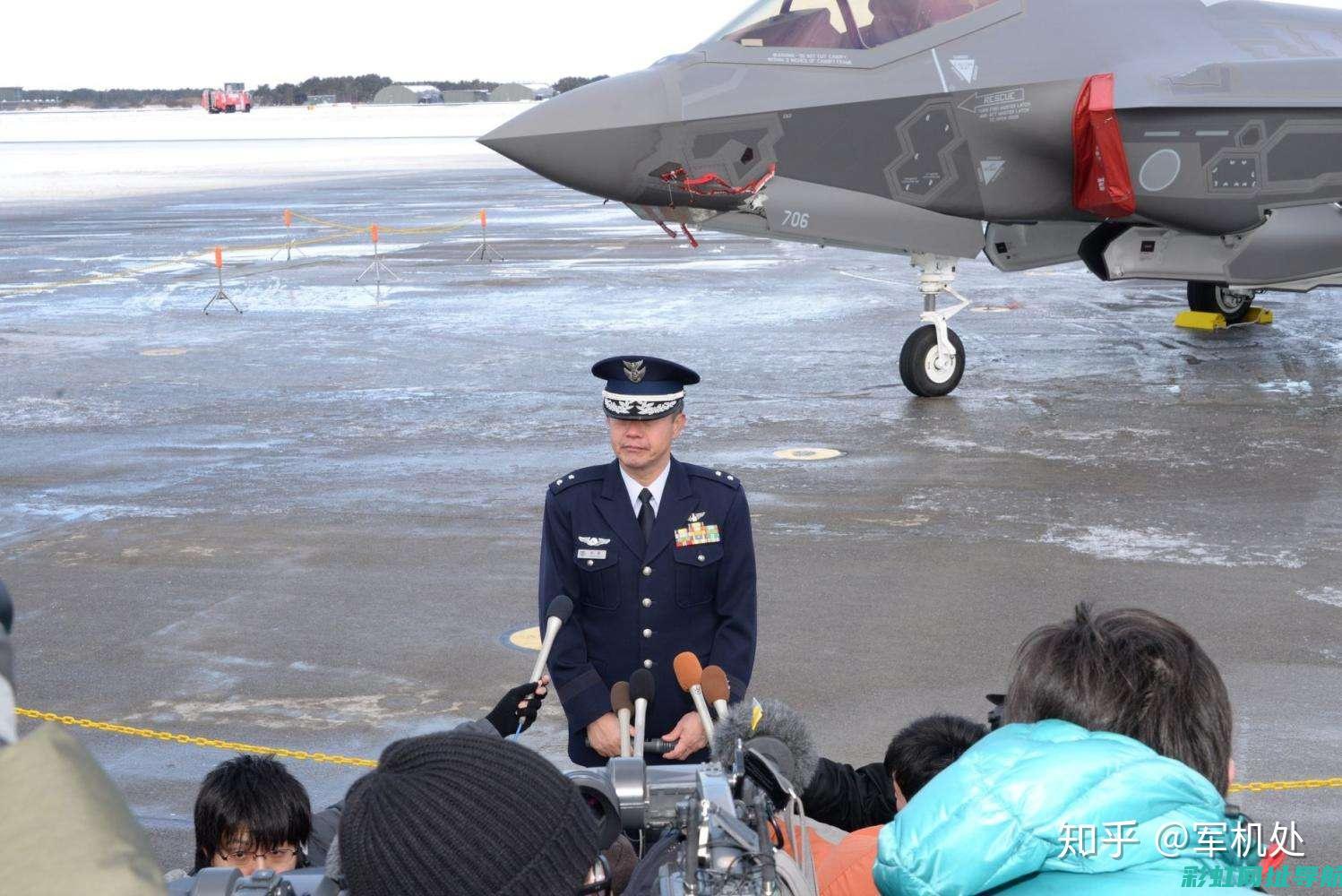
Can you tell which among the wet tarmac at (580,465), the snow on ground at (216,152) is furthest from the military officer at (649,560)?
the snow on ground at (216,152)

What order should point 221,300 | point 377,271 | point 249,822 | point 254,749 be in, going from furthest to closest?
point 377,271 → point 221,300 → point 254,749 → point 249,822

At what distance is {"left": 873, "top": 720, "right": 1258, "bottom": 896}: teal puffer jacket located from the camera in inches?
76.7

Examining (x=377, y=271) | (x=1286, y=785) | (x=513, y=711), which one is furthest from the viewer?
(x=377, y=271)

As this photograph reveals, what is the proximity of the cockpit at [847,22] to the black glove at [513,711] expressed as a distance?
9.01 metres

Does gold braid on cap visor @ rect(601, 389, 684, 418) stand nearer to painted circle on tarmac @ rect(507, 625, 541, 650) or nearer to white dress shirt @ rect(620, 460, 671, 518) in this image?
white dress shirt @ rect(620, 460, 671, 518)

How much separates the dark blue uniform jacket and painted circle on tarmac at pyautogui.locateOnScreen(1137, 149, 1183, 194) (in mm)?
7903

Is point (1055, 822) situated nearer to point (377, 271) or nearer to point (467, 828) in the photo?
point (467, 828)

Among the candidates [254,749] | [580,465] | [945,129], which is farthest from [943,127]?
[254,749]

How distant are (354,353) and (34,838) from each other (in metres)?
14.4

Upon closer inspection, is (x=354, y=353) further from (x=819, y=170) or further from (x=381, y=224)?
(x=381, y=224)

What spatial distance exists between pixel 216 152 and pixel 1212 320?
6563 cm

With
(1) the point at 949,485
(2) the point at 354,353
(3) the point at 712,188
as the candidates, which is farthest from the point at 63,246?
(1) the point at 949,485

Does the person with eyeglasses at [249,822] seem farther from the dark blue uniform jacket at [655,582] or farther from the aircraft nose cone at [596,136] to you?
the aircraft nose cone at [596,136]

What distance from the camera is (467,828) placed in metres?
1.86
